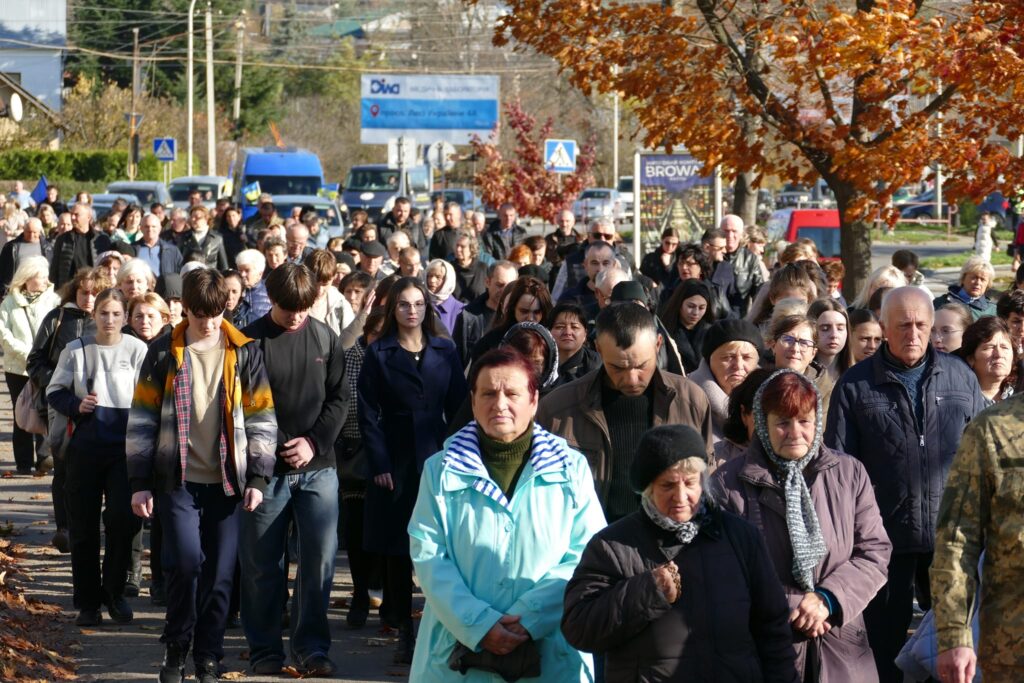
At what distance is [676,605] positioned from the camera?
4.73 m

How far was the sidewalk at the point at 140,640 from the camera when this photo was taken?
8.43 metres

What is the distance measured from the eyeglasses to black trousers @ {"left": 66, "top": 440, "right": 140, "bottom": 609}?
381cm

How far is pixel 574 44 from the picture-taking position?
1517 centimetres

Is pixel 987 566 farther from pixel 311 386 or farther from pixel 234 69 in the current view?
pixel 234 69

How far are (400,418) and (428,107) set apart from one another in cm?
4586

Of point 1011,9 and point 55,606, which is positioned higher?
point 1011,9

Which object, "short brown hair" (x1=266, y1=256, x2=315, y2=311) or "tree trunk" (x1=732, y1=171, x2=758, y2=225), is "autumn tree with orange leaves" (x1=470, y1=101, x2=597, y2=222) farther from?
"short brown hair" (x1=266, y1=256, x2=315, y2=311)

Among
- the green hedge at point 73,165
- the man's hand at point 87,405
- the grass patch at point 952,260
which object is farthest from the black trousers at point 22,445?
the green hedge at point 73,165

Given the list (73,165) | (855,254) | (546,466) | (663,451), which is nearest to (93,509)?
(546,466)

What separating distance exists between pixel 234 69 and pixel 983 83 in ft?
217

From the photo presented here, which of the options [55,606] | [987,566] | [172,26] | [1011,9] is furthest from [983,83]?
[172,26]

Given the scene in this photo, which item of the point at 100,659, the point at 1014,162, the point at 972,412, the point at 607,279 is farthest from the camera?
the point at 1014,162

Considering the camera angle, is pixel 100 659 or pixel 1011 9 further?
pixel 1011 9

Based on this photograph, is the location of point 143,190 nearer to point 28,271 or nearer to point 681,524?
point 28,271
